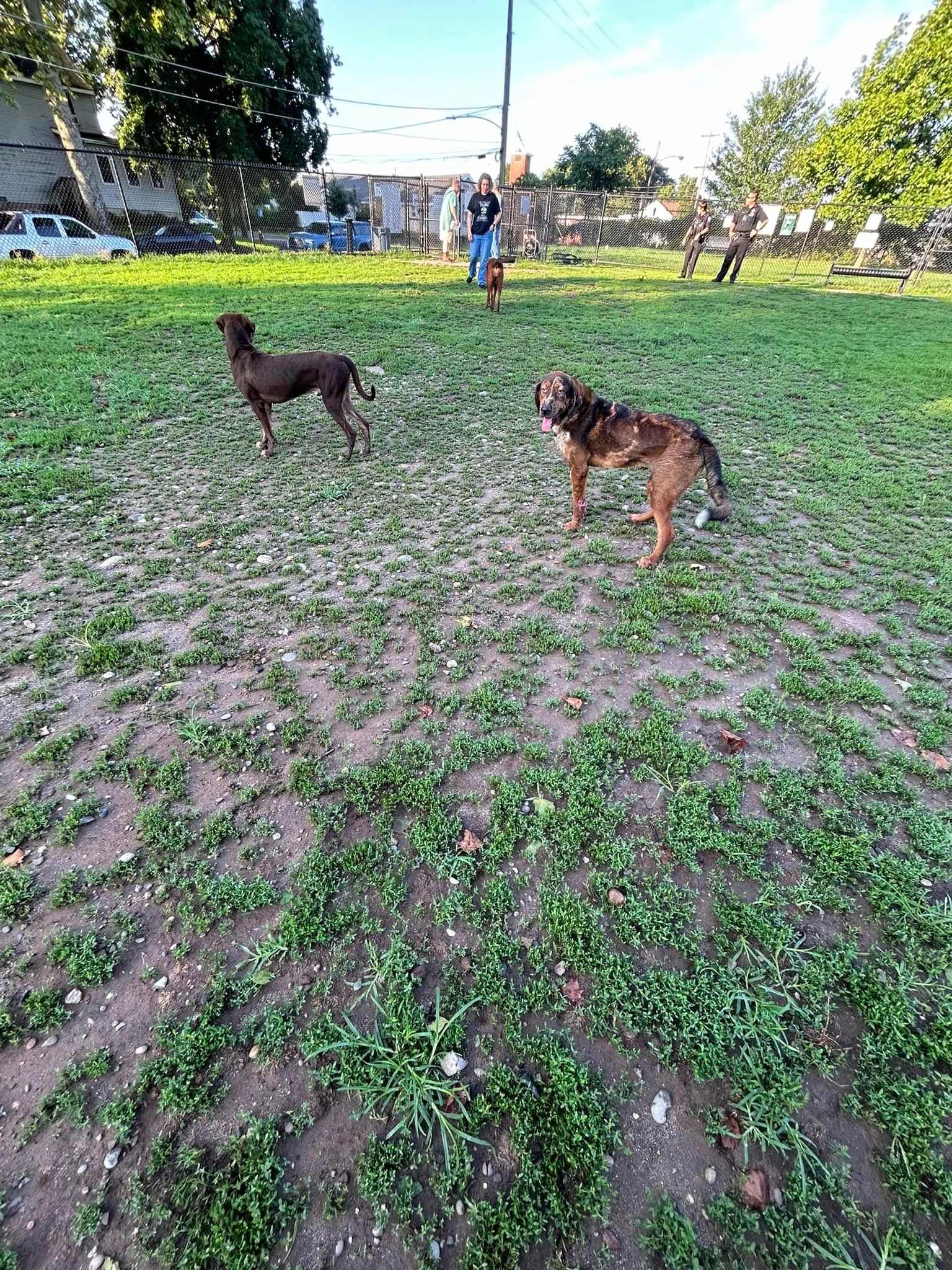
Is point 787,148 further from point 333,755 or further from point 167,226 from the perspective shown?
point 333,755

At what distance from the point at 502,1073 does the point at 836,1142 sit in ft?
3.21

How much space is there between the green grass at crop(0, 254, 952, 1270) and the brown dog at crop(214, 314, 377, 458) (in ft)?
2.65

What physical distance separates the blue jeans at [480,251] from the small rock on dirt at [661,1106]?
1570 cm

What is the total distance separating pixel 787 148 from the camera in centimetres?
4994

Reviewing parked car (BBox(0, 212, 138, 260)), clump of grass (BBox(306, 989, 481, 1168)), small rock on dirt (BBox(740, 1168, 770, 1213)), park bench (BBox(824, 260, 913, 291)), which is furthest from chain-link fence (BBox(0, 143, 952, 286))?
small rock on dirt (BBox(740, 1168, 770, 1213))

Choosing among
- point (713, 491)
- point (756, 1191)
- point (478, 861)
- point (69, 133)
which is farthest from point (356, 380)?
point (69, 133)

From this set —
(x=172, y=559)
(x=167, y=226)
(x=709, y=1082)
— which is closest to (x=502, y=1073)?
(x=709, y=1082)

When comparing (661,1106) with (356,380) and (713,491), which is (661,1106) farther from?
(356,380)

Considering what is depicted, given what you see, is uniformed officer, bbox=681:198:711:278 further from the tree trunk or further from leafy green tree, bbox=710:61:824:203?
leafy green tree, bbox=710:61:824:203

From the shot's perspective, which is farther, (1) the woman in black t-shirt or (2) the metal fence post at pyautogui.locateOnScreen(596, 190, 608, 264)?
(2) the metal fence post at pyautogui.locateOnScreen(596, 190, 608, 264)

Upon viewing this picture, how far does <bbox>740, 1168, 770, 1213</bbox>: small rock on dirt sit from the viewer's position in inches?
57.9

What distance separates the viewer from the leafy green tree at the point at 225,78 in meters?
21.8

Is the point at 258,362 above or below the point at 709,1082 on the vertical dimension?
above

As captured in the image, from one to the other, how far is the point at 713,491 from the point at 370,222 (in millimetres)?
26278
